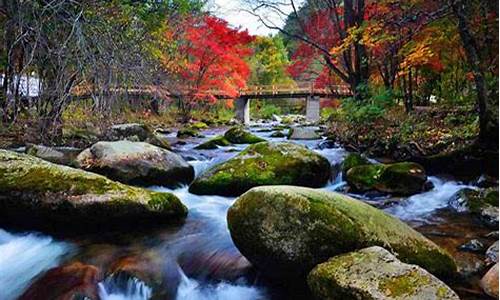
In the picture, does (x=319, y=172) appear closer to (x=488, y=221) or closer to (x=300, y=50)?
(x=488, y=221)

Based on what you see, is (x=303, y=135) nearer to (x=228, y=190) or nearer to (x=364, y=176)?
(x=364, y=176)

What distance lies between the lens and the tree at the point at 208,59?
19469mm

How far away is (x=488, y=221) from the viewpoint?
4758mm

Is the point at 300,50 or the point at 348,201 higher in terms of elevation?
the point at 300,50

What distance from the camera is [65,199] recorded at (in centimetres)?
446

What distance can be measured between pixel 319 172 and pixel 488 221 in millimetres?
2732

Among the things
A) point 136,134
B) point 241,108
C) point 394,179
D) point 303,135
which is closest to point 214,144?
point 136,134

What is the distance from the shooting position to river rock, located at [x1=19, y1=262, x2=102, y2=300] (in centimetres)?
327

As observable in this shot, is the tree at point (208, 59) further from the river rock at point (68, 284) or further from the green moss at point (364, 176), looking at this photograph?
the river rock at point (68, 284)

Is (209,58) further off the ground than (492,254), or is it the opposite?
(209,58)

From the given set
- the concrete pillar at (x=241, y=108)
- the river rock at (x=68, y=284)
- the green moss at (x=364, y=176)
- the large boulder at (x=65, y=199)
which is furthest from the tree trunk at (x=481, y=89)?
the concrete pillar at (x=241, y=108)

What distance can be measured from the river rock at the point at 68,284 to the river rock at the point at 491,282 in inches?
123

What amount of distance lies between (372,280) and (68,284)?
252 cm

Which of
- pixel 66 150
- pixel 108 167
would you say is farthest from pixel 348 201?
pixel 66 150
